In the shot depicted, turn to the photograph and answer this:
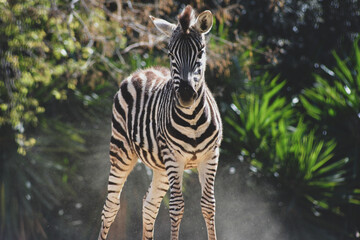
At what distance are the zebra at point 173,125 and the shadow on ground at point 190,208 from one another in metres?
3.90

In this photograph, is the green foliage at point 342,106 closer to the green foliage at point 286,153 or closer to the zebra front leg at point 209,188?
the green foliage at point 286,153

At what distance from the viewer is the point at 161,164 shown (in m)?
5.27

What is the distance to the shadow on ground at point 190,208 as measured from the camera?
9680mm

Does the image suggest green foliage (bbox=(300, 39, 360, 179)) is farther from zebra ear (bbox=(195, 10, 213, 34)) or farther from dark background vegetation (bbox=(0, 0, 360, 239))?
zebra ear (bbox=(195, 10, 213, 34))

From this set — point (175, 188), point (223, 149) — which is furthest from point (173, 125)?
point (223, 149)

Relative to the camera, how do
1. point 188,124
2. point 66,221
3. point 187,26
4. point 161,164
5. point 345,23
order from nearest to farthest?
1. point 187,26
2. point 188,124
3. point 161,164
4. point 66,221
5. point 345,23

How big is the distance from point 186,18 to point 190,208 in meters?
5.91

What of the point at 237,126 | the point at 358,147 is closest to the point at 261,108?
the point at 237,126

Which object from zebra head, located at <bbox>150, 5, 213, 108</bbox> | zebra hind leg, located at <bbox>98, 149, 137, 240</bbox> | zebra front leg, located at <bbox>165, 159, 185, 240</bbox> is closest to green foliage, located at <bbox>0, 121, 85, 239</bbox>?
zebra hind leg, located at <bbox>98, 149, 137, 240</bbox>

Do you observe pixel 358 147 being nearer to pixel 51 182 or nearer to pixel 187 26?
pixel 51 182

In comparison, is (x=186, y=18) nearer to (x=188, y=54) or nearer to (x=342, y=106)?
(x=188, y=54)

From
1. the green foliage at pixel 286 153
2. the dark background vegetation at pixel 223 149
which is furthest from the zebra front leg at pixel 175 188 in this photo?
the green foliage at pixel 286 153

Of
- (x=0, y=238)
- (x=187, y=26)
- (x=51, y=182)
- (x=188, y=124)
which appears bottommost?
(x=0, y=238)

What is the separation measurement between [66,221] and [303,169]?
4723 millimetres
